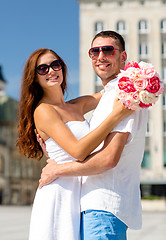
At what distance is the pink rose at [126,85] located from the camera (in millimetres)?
2886

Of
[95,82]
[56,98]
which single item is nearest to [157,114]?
[95,82]

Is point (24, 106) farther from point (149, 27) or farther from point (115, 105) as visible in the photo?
point (149, 27)

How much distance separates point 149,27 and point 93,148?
4547cm

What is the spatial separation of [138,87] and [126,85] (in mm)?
80

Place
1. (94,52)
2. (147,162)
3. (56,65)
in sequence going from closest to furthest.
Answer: (94,52), (56,65), (147,162)

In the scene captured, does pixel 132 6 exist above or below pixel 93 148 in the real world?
above

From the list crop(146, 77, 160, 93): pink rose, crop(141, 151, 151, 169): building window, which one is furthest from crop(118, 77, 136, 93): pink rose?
crop(141, 151, 151, 169): building window

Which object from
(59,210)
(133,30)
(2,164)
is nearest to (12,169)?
(2,164)

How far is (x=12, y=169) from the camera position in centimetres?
6078

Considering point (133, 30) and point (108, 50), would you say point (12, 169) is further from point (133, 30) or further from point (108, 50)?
point (108, 50)

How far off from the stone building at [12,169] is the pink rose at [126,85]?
55320mm

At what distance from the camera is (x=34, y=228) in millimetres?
→ 3105

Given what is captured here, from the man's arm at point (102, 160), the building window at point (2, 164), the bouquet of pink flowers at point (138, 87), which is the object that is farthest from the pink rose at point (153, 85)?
the building window at point (2, 164)

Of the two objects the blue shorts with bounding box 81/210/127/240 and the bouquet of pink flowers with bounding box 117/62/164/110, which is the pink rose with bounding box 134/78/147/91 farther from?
the blue shorts with bounding box 81/210/127/240
